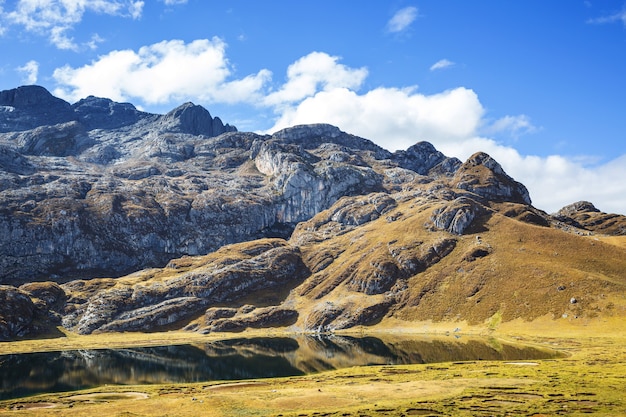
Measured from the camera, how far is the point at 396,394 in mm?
75438

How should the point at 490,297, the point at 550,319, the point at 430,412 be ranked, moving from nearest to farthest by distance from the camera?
the point at 430,412 → the point at 550,319 → the point at 490,297

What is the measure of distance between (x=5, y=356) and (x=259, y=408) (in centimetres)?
12441

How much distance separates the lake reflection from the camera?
358 ft

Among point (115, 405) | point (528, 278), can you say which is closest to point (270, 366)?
point (115, 405)

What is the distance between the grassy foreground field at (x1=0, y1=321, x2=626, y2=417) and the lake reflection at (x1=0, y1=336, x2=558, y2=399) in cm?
1133

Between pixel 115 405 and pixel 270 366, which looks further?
pixel 270 366

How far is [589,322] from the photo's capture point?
162 metres

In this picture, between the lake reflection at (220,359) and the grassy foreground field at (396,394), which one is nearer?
the grassy foreground field at (396,394)

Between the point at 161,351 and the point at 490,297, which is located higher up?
the point at 490,297

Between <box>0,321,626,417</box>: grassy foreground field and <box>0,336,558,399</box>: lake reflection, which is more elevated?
<box>0,321,626,417</box>: grassy foreground field

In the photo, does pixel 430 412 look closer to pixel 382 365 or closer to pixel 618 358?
pixel 382 365

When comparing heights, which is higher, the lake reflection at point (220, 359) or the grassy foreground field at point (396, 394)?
the grassy foreground field at point (396, 394)

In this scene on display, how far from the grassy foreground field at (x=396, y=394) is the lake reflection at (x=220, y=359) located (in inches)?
446

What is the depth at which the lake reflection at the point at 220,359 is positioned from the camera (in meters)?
109
